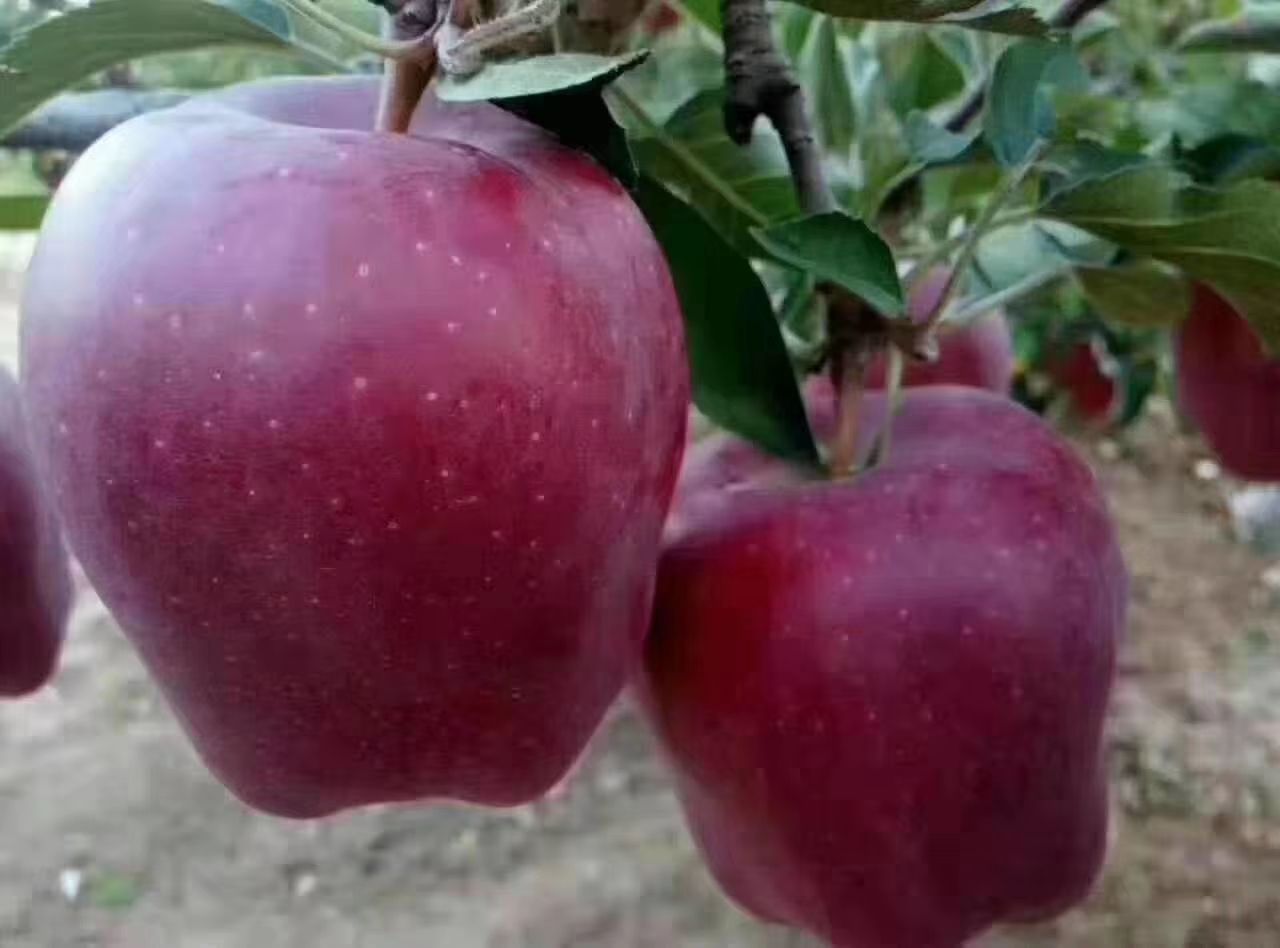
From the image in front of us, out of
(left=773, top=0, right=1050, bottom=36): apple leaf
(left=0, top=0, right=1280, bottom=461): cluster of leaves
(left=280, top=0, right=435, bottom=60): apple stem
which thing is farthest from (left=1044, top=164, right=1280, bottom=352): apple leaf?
(left=280, top=0, right=435, bottom=60): apple stem

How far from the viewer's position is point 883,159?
697 millimetres

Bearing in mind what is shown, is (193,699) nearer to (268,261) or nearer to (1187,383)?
(268,261)

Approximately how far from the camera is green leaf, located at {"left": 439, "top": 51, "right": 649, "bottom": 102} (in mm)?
330

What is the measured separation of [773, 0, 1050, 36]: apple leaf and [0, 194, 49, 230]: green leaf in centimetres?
30

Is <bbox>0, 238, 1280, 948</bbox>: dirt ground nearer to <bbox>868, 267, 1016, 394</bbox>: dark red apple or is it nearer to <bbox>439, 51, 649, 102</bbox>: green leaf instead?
<bbox>868, 267, 1016, 394</bbox>: dark red apple

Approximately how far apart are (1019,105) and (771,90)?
0.08 meters

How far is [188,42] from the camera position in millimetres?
402

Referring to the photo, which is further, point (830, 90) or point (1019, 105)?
point (830, 90)

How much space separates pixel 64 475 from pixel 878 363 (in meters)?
0.36

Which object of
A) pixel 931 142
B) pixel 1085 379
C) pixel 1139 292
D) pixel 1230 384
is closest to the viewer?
pixel 931 142

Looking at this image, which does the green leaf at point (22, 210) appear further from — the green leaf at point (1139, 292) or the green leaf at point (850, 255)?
the green leaf at point (1139, 292)

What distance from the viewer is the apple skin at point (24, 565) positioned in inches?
22.4

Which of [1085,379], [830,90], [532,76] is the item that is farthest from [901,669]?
[1085,379]

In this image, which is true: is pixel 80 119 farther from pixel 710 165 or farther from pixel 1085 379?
pixel 1085 379
